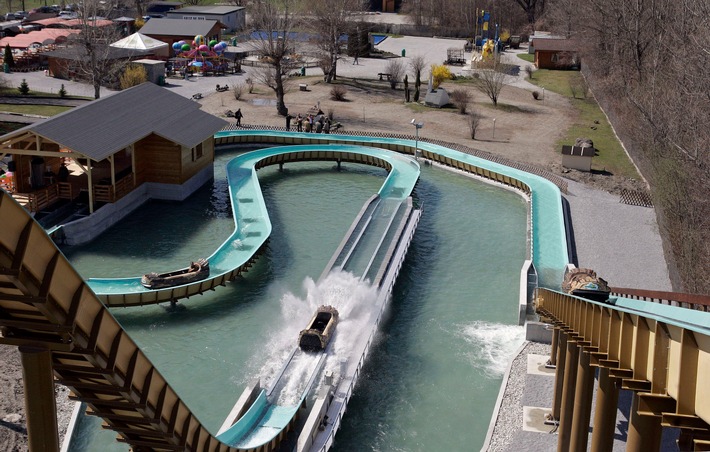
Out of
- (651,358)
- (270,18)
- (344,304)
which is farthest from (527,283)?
(270,18)

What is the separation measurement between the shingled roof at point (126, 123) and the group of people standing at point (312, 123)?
992cm

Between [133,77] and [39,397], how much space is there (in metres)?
55.7

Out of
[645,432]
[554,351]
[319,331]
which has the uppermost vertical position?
[645,432]

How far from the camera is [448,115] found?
203 ft

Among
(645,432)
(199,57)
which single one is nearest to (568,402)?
(645,432)

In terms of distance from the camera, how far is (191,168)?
42.8 m

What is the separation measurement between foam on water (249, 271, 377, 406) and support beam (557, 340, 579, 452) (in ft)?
22.4

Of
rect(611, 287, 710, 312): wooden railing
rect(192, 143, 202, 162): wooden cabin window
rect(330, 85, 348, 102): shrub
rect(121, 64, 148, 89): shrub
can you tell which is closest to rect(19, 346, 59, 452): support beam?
rect(611, 287, 710, 312): wooden railing

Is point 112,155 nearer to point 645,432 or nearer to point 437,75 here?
point 645,432

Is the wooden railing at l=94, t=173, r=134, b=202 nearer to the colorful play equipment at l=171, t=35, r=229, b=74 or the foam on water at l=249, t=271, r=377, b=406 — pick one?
the foam on water at l=249, t=271, r=377, b=406

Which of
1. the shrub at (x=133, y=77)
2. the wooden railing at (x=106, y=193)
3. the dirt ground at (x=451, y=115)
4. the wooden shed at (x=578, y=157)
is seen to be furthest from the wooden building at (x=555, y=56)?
the wooden railing at (x=106, y=193)

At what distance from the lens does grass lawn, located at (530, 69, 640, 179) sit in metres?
49.6

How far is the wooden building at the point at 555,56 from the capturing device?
8788cm

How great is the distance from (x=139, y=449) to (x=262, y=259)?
1768 centimetres
